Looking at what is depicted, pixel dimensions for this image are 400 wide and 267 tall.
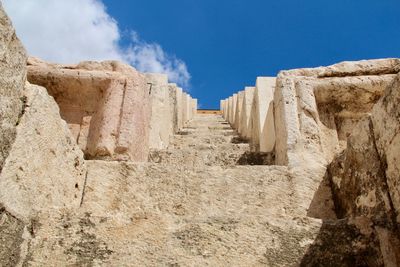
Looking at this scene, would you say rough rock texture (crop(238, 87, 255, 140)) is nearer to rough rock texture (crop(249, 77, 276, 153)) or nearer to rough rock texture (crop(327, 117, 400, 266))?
rough rock texture (crop(249, 77, 276, 153))

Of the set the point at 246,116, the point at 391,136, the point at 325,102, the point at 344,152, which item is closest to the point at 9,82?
the point at 391,136

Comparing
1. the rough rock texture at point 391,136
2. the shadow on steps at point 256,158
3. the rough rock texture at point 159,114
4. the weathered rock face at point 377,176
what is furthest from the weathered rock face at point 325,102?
the rough rock texture at point 159,114

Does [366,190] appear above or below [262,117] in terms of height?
below

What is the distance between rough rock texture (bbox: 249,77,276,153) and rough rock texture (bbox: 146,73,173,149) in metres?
0.99

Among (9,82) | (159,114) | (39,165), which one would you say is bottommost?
(39,165)

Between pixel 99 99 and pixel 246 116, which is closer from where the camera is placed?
pixel 99 99

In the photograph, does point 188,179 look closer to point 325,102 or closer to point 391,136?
point 391,136

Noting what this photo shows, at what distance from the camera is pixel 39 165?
1650 millimetres

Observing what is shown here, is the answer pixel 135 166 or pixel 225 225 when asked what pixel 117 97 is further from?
pixel 225 225

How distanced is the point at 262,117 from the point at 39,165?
3.11 meters

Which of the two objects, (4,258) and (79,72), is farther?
(79,72)

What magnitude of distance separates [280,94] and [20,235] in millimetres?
2192

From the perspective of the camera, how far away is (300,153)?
8.54 feet

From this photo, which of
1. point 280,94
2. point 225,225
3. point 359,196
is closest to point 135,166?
point 225,225
